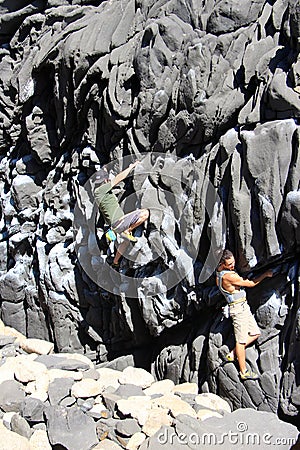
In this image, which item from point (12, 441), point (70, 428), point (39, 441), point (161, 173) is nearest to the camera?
point (12, 441)

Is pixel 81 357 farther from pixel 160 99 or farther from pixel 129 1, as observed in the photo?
pixel 129 1

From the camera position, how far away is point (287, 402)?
19.3 feet

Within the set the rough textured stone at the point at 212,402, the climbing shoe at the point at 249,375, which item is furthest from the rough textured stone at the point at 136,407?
the climbing shoe at the point at 249,375

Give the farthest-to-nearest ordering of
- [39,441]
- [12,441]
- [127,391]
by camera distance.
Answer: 1. [127,391]
2. [39,441]
3. [12,441]

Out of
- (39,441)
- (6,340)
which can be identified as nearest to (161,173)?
(6,340)

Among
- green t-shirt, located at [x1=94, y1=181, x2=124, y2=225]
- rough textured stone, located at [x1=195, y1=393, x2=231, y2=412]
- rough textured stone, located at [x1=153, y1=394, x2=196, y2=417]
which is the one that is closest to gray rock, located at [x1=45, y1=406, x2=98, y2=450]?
rough textured stone, located at [x1=153, y1=394, x2=196, y2=417]

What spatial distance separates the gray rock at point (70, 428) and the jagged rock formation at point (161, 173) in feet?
5.04

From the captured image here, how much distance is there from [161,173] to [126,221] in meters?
0.74

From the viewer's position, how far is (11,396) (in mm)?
6223

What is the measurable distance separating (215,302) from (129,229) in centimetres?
140

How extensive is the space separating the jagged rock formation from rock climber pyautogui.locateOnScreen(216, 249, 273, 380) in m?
0.13

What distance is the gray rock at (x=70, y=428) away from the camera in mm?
5527

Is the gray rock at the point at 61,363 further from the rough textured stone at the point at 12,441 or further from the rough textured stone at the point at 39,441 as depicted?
the rough textured stone at the point at 12,441

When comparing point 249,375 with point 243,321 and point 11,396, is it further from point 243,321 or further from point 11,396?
point 11,396
